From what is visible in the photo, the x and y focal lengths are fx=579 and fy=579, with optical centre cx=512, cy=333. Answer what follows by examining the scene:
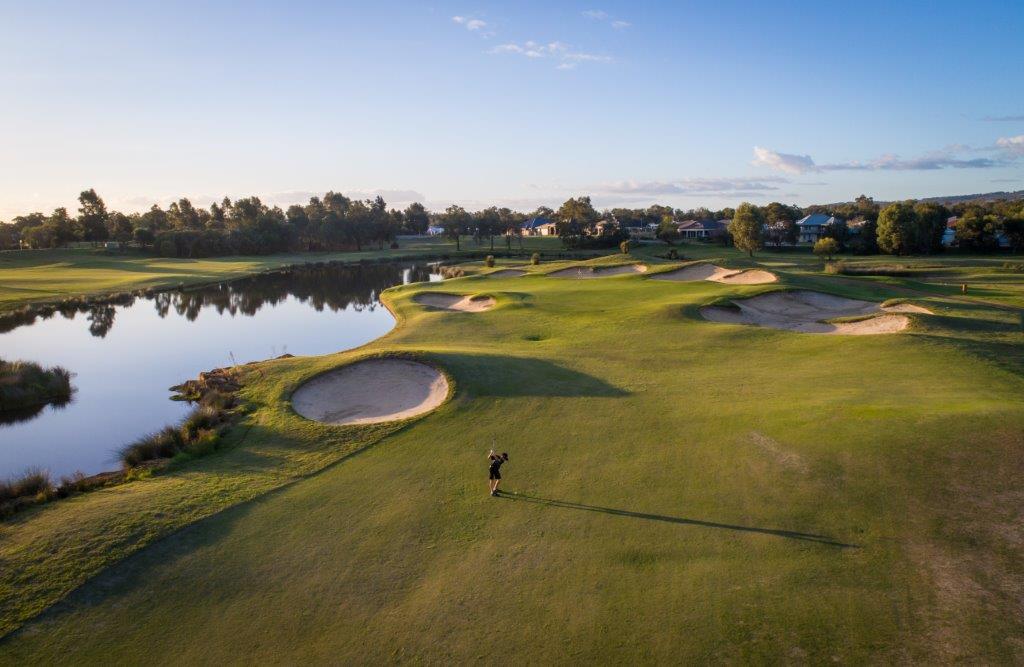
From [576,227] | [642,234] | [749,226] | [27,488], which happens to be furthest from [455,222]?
[27,488]

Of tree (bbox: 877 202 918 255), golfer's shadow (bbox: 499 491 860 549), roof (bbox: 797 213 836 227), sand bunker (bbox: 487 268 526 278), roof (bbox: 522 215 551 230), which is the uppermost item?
roof (bbox: 522 215 551 230)

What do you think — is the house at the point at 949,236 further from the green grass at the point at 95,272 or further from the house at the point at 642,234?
the green grass at the point at 95,272

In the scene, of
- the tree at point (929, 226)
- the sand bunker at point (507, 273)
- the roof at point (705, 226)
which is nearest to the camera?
the sand bunker at point (507, 273)

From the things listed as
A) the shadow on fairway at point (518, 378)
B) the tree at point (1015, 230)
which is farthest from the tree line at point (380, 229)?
the shadow on fairway at point (518, 378)

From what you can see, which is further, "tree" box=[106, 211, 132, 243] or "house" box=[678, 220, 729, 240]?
"house" box=[678, 220, 729, 240]

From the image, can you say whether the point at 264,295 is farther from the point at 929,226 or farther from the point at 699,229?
the point at 699,229

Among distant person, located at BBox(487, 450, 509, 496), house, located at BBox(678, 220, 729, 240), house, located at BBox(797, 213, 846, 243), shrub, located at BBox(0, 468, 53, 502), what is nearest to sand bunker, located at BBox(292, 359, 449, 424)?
distant person, located at BBox(487, 450, 509, 496)

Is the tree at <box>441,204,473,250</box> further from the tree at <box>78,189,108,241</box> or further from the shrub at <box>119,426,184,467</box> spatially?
the shrub at <box>119,426,184,467</box>
